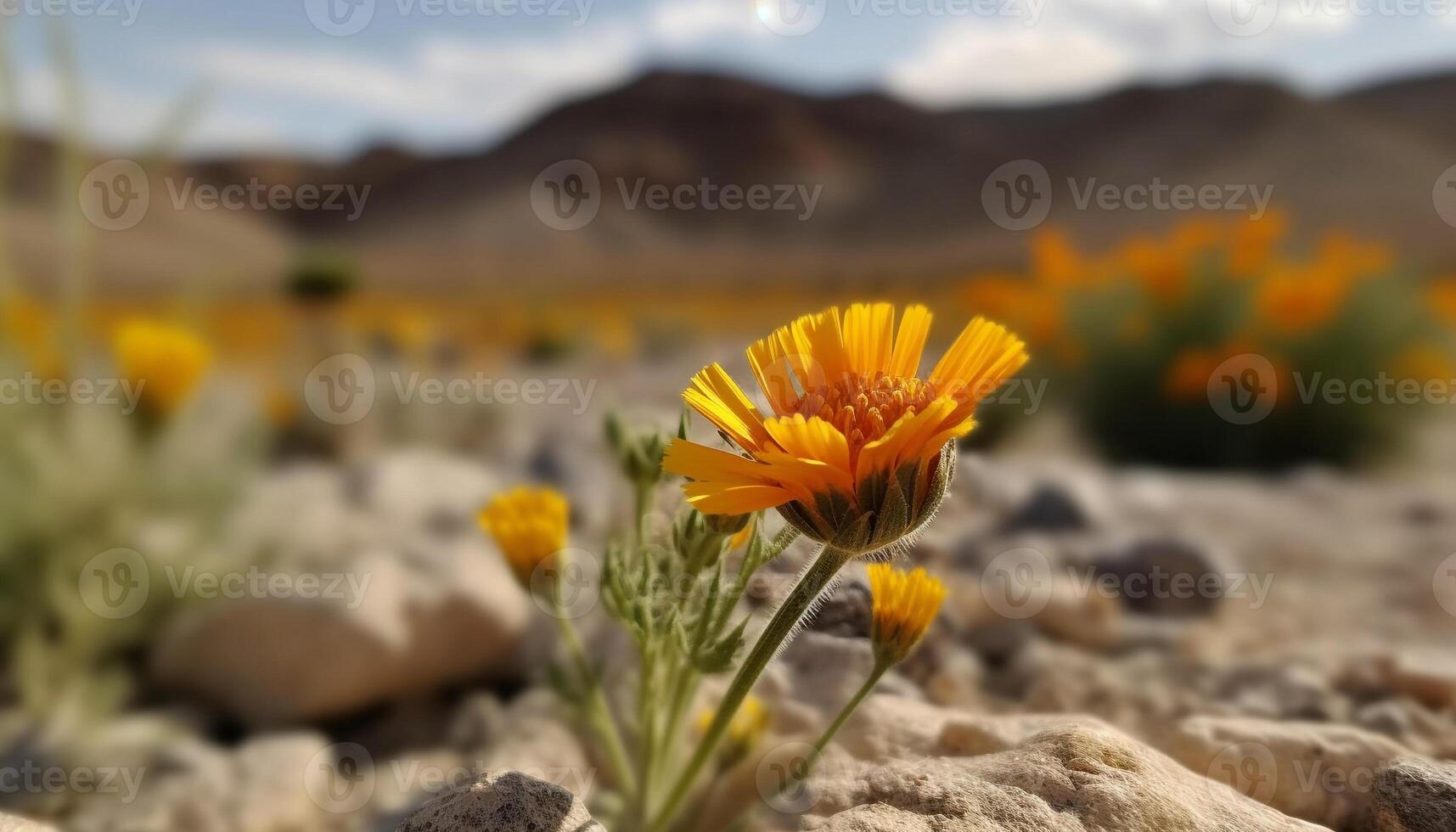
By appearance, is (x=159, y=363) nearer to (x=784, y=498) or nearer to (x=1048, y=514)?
(x=784, y=498)


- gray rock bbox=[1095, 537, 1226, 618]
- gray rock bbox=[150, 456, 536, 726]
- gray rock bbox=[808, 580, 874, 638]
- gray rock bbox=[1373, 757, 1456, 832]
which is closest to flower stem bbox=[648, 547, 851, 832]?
gray rock bbox=[808, 580, 874, 638]

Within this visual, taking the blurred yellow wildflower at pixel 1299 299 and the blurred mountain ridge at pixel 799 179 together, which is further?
the blurred mountain ridge at pixel 799 179

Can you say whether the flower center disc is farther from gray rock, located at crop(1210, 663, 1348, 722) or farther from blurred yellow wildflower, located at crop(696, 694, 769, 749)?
gray rock, located at crop(1210, 663, 1348, 722)

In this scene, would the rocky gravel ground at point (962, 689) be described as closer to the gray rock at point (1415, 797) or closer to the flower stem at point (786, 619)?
the gray rock at point (1415, 797)

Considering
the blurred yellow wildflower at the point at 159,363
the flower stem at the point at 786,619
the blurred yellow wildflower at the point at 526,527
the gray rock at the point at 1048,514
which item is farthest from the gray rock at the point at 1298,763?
the blurred yellow wildflower at the point at 159,363

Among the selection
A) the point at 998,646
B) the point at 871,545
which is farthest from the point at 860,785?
the point at 998,646
